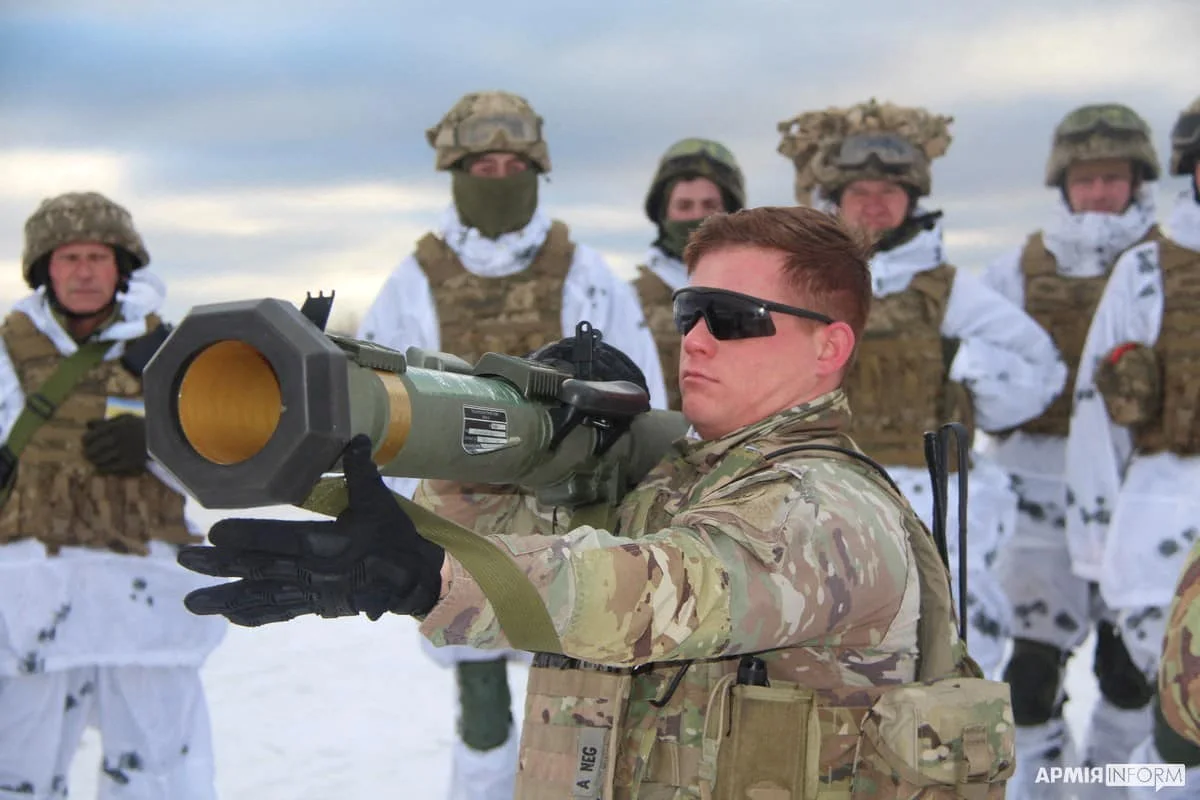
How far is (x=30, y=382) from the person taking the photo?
14.8 ft

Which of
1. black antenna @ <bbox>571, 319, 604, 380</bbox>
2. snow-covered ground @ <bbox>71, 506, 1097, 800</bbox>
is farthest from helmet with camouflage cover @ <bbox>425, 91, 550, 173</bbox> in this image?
black antenna @ <bbox>571, 319, 604, 380</bbox>

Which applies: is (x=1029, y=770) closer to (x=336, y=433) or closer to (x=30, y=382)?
(x=30, y=382)

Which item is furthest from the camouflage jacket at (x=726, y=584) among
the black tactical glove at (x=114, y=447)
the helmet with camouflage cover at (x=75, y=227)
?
the helmet with camouflage cover at (x=75, y=227)

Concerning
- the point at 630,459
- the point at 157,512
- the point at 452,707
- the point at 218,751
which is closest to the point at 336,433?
the point at 630,459

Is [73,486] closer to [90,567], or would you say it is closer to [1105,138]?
[90,567]

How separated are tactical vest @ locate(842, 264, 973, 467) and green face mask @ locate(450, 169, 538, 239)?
4.78 ft

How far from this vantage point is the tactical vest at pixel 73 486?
446 cm

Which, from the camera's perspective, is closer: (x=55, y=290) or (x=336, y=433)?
(x=336, y=433)

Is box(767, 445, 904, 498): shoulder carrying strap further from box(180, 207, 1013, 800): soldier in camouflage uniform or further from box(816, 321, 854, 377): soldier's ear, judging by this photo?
box(816, 321, 854, 377): soldier's ear

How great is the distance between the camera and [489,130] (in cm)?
510

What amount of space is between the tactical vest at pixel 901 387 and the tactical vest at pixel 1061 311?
66 centimetres

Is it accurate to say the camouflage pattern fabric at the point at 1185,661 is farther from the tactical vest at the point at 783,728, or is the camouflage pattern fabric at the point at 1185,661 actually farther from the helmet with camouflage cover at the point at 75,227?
the helmet with camouflage cover at the point at 75,227

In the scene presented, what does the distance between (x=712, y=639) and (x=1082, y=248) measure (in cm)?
441

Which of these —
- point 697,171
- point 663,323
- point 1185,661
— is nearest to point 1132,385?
point 663,323
